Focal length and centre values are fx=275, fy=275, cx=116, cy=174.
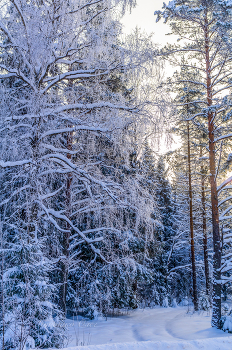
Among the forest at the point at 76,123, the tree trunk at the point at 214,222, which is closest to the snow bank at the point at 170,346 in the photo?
the forest at the point at 76,123

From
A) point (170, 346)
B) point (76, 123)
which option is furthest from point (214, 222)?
point (170, 346)

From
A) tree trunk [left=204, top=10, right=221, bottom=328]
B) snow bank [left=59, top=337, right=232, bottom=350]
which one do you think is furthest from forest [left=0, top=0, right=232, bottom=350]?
snow bank [left=59, top=337, right=232, bottom=350]

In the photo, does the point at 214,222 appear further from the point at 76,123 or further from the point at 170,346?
the point at 170,346

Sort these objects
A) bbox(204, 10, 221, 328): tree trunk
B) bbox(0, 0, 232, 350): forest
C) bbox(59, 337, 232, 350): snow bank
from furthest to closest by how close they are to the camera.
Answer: bbox(204, 10, 221, 328): tree trunk → bbox(0, 0, 232, 350): forest → bbox(59, 337, 232, 350): snow bank

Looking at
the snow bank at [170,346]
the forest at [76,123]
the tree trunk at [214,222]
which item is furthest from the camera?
the tree trunk at [214,222]

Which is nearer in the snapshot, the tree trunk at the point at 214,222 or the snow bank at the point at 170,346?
the snow bank at the point at 170,346

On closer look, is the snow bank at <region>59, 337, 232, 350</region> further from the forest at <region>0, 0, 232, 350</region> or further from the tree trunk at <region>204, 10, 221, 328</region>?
the tree trunk at <region>204, 10, 221, 328</region>

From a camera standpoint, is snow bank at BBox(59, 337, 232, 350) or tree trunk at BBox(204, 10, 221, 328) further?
tree trunk at BBox(204, 10, 221, 328)

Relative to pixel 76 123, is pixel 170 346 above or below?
below

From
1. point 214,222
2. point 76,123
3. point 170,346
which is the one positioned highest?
point 76,123

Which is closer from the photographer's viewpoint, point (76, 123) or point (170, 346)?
point (170, 346)

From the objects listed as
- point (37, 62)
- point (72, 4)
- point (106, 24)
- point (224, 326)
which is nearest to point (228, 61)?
point (106, 24)

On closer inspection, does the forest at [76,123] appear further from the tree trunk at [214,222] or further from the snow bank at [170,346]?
the snow bank at [170,346]

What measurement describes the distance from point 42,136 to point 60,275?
6.04 metres
